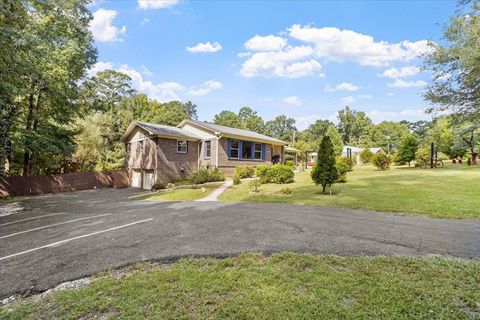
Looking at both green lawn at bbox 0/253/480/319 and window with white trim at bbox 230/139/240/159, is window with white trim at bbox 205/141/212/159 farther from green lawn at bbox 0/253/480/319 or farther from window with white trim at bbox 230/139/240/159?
green lawn at bbox 0/253/480/319

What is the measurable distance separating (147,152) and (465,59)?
61.2 feet

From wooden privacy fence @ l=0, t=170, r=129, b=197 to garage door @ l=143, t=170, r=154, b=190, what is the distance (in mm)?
2807

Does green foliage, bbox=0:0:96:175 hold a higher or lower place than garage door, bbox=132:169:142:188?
higher

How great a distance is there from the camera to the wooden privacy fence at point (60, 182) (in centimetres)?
1672

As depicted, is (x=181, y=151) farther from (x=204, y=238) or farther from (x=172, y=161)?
(x=204, y=238)

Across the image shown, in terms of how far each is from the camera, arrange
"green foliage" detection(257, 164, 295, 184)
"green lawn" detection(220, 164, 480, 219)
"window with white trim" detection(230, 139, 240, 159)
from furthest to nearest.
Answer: "window with white trim" detection(230, 139, 240, 159) < "green foliage" detection(257, 164, 295, 184) < "green lawn" detection(220, 164, 480, 219)

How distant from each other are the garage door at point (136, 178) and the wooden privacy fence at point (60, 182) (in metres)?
0.64

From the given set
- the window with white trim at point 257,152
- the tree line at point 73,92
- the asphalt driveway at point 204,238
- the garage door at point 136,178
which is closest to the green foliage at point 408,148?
the tree line at point 73,92

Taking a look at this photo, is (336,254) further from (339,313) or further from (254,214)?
(254,214)

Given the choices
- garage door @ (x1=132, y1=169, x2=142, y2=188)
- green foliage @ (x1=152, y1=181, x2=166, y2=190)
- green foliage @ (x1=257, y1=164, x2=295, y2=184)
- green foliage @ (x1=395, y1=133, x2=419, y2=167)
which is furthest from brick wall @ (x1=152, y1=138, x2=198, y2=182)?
green foliage @ (x1=395, y1=133, x2=419, y2=167)

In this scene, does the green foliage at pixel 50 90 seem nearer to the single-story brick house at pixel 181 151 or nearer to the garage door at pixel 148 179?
the single-story brick house at pixel 181 151

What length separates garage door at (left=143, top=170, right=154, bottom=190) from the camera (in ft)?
62.2

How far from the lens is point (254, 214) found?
8.09 meters

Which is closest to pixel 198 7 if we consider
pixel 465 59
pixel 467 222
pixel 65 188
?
pixel 465 59
